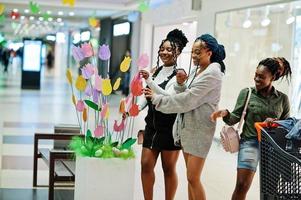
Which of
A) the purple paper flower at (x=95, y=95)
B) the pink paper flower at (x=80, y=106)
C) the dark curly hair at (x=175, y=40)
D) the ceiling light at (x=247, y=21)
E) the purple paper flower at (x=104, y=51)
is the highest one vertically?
the ceiling light at (x=247, y=21)

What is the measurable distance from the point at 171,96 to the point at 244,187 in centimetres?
88

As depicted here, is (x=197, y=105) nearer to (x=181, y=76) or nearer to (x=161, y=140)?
(x=181, y=76)

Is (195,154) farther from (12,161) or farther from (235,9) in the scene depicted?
(235,9)

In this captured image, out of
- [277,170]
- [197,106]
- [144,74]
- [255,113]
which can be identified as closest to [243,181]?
[255,113]

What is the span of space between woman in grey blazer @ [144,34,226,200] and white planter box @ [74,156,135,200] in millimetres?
565

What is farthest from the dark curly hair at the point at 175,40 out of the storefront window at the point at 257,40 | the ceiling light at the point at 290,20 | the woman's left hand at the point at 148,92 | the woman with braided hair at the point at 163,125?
the ceiling light at the point at 290,20

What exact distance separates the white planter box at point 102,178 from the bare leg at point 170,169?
0.31 metres

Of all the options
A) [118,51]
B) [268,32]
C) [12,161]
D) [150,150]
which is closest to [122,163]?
[150,150]

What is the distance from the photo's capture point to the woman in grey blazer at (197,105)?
4.29 m

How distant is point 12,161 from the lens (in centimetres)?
810

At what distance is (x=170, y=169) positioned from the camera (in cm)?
485

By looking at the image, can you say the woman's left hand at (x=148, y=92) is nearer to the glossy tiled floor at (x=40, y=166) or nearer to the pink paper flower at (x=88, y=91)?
the pink paper flower at (x=88, y=91)

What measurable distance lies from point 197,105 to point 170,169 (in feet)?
2.52

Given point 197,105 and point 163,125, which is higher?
point 197,105
